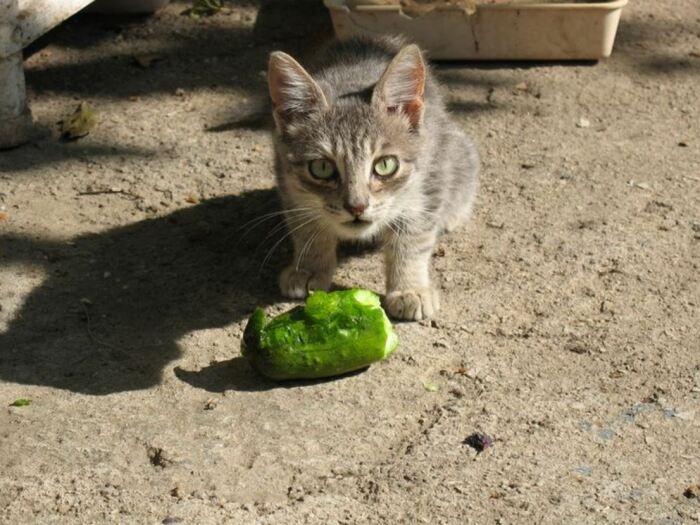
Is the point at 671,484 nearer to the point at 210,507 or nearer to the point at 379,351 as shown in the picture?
the point at 379,351

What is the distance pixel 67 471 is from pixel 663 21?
481 centimetres

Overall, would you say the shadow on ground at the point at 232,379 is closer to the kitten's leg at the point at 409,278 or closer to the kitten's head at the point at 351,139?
the kitten's leg at the point at 409,278

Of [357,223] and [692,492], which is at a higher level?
[357,223]

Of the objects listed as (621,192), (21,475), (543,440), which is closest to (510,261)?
(621,192)

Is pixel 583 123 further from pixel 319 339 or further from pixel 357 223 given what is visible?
pixel 319 339

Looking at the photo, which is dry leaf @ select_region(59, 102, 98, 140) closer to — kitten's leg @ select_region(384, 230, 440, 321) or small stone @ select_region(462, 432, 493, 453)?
kitten's leg @ select_region(384, 230, 440, 321)

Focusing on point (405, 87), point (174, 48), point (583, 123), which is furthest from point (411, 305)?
point (174, 48)

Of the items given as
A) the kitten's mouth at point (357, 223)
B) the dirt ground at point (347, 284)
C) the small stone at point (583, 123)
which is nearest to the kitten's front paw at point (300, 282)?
the dirt ground at point (347, 284)

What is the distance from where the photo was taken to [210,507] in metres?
3.51

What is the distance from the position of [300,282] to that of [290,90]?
0.79 meters

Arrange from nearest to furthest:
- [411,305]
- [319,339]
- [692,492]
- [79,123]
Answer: [692,492] → [319,339] → [411,305] → [79,123]

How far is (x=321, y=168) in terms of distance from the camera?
4352 mm

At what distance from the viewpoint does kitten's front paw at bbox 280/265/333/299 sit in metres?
4.68

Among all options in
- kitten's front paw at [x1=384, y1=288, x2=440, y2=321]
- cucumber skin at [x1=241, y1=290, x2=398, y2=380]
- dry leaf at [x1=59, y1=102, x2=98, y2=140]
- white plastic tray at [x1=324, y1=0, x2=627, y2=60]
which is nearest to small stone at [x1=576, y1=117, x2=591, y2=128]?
white plastic tray at [x1=324, y1=0, x2=627, y2=60]
